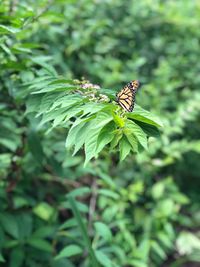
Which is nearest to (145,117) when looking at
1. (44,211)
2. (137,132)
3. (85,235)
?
(137,132)

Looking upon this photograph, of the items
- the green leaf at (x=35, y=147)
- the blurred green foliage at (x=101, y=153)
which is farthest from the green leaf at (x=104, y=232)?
the green leaf at (x=35, y=147)

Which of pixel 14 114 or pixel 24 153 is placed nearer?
pixel 14 114

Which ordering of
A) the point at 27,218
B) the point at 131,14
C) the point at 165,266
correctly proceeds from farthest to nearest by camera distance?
the point at 131,14 → the point at 165,266 → the point at 27,218

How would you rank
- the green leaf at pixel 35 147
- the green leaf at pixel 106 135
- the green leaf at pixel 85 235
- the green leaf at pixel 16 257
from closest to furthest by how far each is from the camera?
the green leaf at pixel 106 135, the green leaf at pixel 85 235, the green leaf at pixel 35 147, the green leaf at pixel 16 257

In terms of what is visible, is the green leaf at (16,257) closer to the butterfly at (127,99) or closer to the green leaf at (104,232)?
the green leaf at (104,232)

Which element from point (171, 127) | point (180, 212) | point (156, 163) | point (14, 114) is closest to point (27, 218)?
point (14, 114)

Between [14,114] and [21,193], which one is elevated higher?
[14,114]

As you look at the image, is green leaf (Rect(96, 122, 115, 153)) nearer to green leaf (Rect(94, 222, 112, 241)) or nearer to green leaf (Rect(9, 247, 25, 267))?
green leaf (Rect(94, 222, 112, 241))

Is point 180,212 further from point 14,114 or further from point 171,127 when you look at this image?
point 14,114

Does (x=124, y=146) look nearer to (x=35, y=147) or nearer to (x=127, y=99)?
(x=127, y=99)
